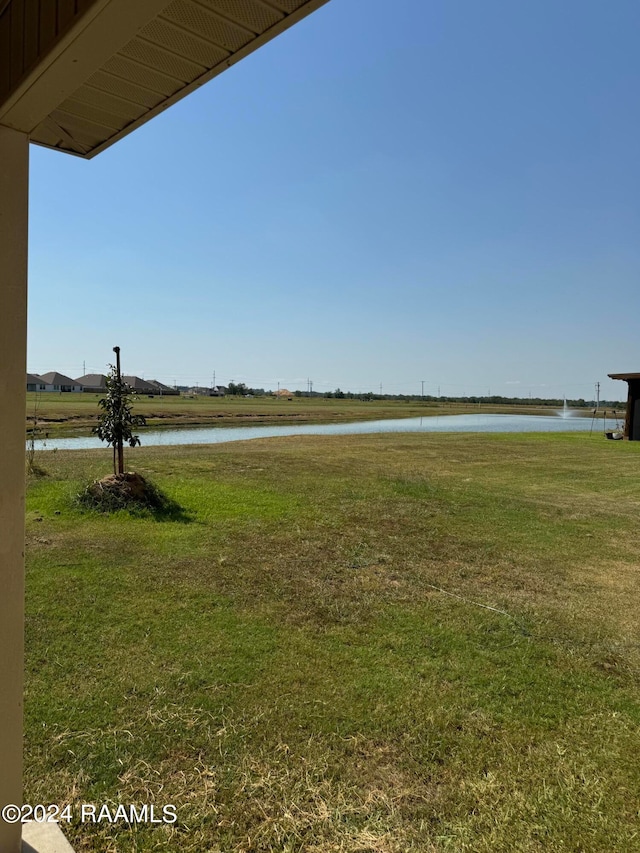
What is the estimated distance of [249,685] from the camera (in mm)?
2543

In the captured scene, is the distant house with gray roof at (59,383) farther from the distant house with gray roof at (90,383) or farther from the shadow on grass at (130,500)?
the shadow on grass at (130,500)

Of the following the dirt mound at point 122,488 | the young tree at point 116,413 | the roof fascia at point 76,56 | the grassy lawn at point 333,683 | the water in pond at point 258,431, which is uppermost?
the roof fascia at point 76,56

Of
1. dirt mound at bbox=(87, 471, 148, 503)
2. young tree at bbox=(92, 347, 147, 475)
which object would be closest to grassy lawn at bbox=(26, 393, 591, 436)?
young tree at bbox=(92, 347, 147, 475)

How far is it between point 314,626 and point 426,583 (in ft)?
4.23

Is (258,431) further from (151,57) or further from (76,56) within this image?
(76,56)

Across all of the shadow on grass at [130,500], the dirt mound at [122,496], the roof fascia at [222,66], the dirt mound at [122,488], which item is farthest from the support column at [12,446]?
the dirt mound at [122,488]

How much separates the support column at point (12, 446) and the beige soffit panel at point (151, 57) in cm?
19

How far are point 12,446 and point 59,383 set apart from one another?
291 ft

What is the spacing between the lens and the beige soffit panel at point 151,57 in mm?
1112

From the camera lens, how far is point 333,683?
2586 millimetres

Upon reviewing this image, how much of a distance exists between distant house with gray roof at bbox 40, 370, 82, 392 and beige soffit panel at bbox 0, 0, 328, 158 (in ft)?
281

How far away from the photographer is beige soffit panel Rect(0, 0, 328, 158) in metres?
1.11

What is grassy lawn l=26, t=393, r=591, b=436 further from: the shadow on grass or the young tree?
the shadow on grass

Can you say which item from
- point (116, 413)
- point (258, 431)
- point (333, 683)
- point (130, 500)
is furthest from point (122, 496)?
point (258, 431)
